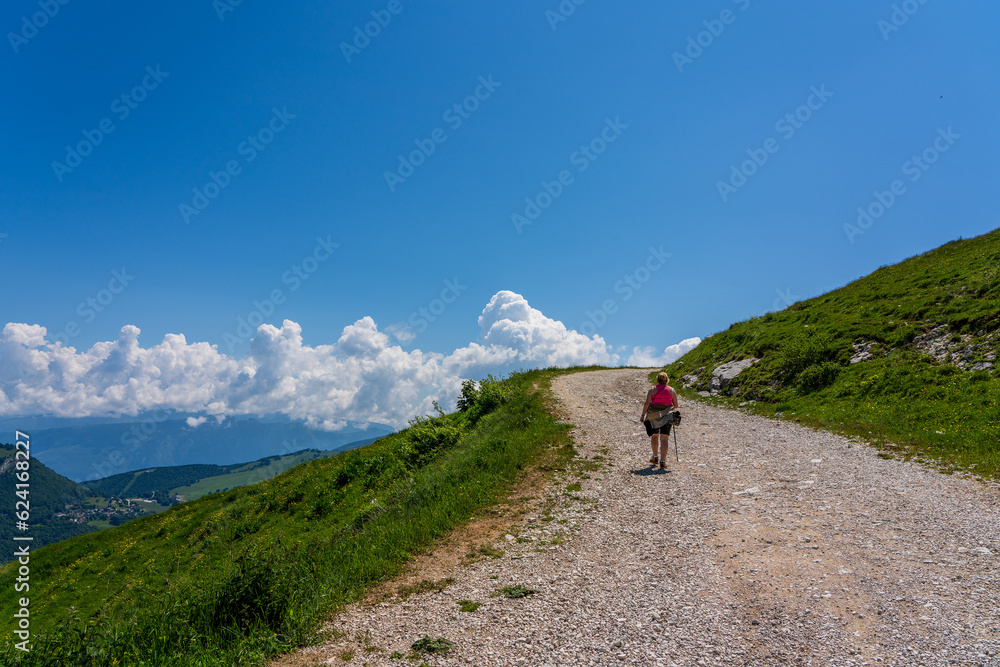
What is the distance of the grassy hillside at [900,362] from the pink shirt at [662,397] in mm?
7137

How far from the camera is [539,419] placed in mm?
19422

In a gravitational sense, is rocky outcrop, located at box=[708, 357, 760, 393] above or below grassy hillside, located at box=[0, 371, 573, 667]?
above

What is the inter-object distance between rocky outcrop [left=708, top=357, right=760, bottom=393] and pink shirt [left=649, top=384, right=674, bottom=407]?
1518 centimetres

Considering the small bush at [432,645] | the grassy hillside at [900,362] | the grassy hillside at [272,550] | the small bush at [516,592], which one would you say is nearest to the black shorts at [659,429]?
the grassy hillside at [272,550]

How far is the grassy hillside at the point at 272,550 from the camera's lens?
627 cm

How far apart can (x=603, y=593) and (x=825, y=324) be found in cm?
2762

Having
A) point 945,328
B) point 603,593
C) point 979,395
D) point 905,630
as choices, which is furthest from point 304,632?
point 945,328

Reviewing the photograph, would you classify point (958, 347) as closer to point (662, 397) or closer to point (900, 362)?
point (900, 362)

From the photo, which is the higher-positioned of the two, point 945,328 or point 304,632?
point 945,328

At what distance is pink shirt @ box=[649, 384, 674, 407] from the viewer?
14.3 metres

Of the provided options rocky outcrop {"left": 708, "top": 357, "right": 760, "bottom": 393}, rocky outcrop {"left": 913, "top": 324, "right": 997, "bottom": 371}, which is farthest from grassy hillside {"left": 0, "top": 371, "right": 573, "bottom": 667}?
rocky outcrop {"left": 913, "top": 324, "right": 997, "bottom": 371}

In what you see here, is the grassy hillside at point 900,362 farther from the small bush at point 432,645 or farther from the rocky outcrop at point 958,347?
the small bush at point 432,645

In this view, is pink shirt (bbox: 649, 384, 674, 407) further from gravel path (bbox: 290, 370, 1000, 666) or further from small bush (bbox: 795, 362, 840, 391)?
small bush (bbox: 795, 362, 840, 391)

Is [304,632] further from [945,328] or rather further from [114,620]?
[945,328]
